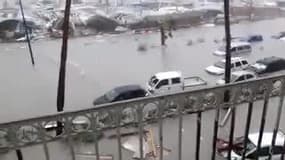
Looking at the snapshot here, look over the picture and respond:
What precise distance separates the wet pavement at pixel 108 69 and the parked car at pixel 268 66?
97 centimetres

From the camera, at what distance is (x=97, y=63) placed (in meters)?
8.32

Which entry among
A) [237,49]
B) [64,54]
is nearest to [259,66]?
[237,49]

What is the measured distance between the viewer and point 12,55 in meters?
9.26

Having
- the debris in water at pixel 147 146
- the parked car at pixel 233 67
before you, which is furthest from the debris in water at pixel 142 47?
the debris in water at pixel 147 146

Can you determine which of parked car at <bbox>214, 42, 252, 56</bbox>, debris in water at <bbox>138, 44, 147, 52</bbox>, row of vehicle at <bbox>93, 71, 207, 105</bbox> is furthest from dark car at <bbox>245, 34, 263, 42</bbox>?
row of vehicle at <bbox>93, 71, 207, 105</bbox>

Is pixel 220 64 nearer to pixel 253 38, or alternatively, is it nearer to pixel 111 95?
pixel 253 38

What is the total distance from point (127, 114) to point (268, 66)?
637 cm

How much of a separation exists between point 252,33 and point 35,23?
25.2 ft

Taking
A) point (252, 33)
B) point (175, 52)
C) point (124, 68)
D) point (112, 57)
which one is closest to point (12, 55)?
point (112, 57)

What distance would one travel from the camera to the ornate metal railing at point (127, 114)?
4.35ft

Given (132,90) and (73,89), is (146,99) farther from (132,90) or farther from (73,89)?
(73,89)

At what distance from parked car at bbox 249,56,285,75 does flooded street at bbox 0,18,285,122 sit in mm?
921

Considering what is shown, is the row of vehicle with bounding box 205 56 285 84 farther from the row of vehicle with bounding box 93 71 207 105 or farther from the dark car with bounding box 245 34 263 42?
the dark car with bounding box 245 34 263 42

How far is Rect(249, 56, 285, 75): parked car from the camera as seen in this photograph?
7.12m
